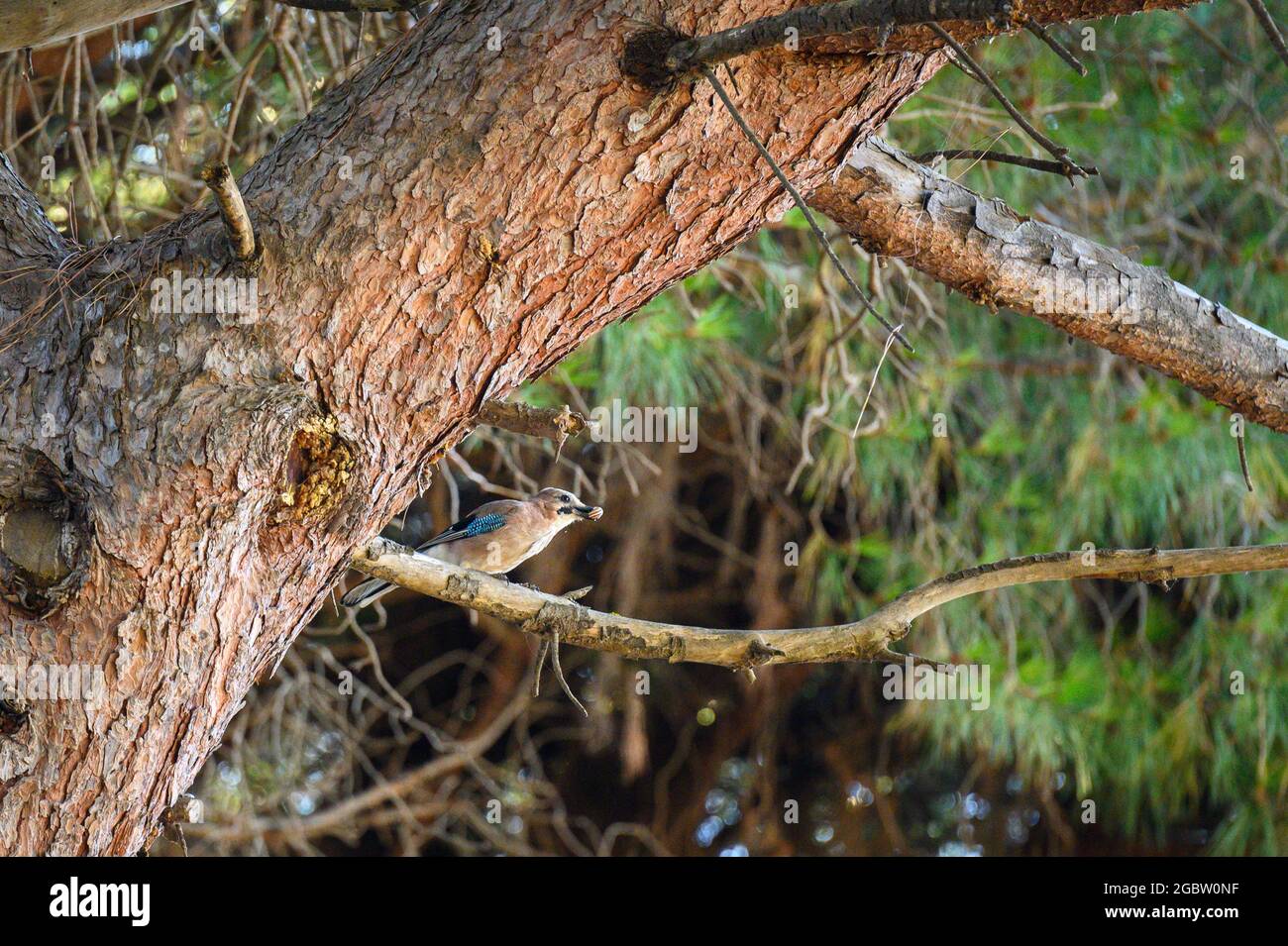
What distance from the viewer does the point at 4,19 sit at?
1702 millimetres

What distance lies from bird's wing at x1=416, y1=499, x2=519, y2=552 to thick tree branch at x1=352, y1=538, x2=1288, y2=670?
4.84 ft

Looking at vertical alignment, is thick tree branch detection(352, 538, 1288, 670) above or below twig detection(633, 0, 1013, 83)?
below

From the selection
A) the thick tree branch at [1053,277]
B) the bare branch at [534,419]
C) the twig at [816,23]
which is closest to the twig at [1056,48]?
the twig at [816,23]

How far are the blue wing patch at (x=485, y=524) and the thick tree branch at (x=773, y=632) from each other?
1497 millimetres

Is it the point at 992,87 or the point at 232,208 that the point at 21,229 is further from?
the point at 992,87

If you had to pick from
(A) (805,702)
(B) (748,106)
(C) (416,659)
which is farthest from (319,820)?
(B) (748,106)

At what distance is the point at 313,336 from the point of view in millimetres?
1564

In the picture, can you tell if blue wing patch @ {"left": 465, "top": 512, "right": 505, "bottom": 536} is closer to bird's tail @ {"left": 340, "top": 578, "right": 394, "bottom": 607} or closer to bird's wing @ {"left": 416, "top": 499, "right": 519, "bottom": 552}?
bird's wing @ {"left": 416, "top": 499, "right": 519, "bottom": 552}

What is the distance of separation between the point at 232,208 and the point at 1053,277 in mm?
1477

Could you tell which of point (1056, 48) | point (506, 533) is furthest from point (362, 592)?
point (1056, 48)

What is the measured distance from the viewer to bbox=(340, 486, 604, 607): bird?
355cm

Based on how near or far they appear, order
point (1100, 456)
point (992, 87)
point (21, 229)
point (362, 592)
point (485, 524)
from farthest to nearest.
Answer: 1. point (1100, 456)
2. point (485, 524)
3. point (362, 592)
4. point (21, 229)
5. point (992, 87)

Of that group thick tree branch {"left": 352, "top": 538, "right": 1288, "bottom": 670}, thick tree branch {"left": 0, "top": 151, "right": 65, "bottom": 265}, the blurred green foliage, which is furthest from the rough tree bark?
the blurred green foliage

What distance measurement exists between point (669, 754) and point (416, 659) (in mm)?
1196
